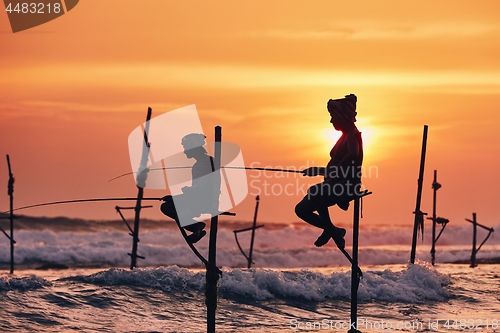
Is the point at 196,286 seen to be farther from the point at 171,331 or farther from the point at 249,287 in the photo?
the point at 171,331

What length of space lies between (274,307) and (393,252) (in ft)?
118

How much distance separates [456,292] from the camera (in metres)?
28.1

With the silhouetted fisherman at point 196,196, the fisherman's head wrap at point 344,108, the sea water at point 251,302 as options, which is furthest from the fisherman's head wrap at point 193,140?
the sea water at point 251,302

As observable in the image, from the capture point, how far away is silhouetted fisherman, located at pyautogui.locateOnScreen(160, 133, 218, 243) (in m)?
14.1

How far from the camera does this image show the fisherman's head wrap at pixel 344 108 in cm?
1317

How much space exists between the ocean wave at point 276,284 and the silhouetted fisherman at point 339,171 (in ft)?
42.5

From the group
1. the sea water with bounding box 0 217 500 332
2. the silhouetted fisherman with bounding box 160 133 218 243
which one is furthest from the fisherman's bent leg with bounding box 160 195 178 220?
the sea water with bounding box 0 217 500 332

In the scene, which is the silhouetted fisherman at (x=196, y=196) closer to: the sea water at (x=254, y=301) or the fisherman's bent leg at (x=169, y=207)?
the fisherman's bent leg at (x=169, y=207)

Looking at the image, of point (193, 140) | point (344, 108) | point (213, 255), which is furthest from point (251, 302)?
point (344, 108)

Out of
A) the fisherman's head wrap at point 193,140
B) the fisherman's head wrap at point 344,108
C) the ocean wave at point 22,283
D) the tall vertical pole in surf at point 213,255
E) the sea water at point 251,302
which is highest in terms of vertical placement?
the fisherman's head wrap at point 344,108

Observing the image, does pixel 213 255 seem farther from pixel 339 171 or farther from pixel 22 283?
pixel 22 283

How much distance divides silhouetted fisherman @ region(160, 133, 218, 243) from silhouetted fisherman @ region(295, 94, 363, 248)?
164 centimetres

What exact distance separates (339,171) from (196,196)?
8.20 ft

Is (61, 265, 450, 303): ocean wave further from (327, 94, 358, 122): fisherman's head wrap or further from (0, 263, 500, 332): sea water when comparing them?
(327, 94, 358, 122): fisherman's head wrap
